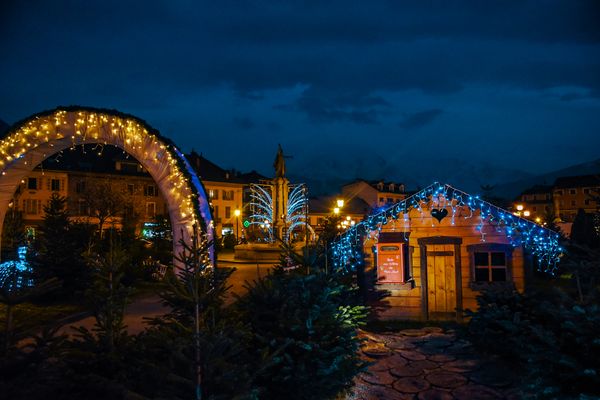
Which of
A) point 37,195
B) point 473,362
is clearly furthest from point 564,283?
point 37,195

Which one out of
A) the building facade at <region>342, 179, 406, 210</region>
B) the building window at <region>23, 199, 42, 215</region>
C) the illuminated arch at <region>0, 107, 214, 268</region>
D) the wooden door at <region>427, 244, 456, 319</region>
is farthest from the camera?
the building facade at <region>342, 179, 406, 210</region>

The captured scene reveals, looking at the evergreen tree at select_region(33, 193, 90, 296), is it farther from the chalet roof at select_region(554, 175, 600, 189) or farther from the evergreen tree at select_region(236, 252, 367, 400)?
the chalet roof at select_region(554, 175, 600, 189)

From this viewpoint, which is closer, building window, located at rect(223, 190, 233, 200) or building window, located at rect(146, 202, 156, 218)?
building window, located at rect(146, 202, 156, 218)

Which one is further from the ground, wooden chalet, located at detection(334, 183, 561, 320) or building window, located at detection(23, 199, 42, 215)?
building window, located at detection(23, 199, 42, 215)

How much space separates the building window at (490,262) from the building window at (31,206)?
4705cm

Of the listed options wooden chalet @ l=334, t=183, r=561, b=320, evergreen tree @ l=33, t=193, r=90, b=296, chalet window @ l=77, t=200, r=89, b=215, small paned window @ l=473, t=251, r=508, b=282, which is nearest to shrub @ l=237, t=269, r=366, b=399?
wooden chalet @ l=334, t=183, r=561, b=320

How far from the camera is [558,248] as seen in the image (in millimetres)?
10922

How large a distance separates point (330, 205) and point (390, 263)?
191 ft

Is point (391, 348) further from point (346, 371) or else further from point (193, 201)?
point (193, 201)

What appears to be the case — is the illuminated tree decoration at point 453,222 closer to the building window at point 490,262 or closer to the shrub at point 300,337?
the building window at point 490,262

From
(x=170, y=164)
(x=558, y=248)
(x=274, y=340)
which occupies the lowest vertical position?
(x=274, y=340)

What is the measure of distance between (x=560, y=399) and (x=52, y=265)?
44.4 ft

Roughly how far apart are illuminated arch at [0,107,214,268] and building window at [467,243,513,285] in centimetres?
699

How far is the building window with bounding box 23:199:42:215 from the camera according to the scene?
1757 inches
